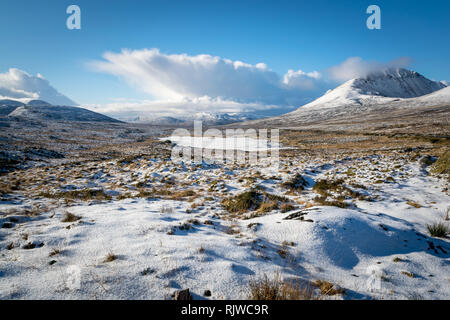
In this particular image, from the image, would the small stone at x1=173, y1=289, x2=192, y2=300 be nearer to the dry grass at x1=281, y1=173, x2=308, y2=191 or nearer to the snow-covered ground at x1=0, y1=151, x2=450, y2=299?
the snow-covered ground at x1=0, y1=151, x2=450, y2=299

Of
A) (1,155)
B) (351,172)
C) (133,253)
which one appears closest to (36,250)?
(133,253)

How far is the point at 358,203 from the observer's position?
7.89m

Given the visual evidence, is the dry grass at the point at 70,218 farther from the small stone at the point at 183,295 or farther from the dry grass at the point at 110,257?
the small stone at the point at 183,295

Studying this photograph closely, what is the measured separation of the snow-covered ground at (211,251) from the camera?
9.61ft

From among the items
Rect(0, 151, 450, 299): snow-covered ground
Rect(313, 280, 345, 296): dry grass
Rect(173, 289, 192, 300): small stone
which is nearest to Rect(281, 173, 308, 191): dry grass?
Rect(0, 151, 450, 299): snow-covered ground

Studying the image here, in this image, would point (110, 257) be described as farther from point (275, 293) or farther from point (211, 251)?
point (275, 293)

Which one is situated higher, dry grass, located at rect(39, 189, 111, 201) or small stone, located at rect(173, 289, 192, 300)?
small stone, located at rect(173, 289, 192, 300)

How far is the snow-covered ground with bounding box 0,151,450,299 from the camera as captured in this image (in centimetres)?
293

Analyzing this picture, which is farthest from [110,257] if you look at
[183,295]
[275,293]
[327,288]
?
[327,288]

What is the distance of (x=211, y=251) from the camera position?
3980 millimetres

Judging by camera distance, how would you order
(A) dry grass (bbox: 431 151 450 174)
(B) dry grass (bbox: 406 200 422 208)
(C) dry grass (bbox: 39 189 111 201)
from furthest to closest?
(A) dry grass (bbox: 431 151 450 174), (C) dry grass (bbox: 39 189 111 201), (B) dry grass (bbox: 406 200 422 208)

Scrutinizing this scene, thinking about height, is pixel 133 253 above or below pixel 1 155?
below

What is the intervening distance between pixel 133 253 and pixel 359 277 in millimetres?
4454
